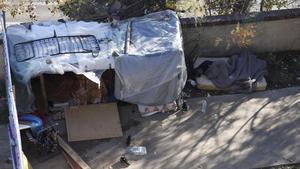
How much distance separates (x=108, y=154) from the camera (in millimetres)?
9188

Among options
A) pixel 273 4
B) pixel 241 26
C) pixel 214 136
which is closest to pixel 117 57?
pixel 214 136

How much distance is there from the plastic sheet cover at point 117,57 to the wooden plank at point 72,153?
94 cm

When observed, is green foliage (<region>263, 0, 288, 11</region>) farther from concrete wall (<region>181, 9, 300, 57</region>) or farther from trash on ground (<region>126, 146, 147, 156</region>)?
trash on ground (<region>126, 146, 147, 156</region>)

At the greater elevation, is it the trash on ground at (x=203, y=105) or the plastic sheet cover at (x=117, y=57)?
the plastic sheet cover at (x=117, y=57)

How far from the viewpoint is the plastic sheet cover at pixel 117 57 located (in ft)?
30.5

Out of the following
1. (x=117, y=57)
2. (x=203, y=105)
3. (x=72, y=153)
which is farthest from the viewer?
(x=203, y=105)

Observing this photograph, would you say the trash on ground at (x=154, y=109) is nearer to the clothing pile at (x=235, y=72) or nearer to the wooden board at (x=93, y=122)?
the wooden board at (x=93, y=122)

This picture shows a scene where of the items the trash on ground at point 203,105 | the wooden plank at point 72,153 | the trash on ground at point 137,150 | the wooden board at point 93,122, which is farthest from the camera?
the trash on ground at point 203,105

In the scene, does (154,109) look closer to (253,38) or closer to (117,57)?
(117,57)

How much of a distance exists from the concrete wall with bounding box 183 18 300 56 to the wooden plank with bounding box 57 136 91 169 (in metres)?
3.67

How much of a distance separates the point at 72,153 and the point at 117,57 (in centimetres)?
189

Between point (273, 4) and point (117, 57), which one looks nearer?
point (117, 57)

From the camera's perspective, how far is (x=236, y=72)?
1094 centimetres

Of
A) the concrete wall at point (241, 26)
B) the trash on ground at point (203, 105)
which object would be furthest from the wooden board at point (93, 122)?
the concrete wall at point (241, 26)
